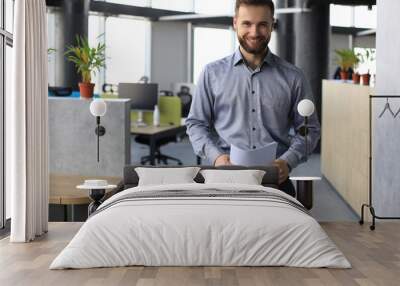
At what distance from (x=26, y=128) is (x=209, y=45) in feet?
47.4

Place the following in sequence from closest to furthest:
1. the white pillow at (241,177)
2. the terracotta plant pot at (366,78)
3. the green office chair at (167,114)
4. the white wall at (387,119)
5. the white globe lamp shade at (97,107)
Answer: the white pillow at (241,177)
the white globe lamp shade at (97,107)
the white wall at (387,119)
the terracotta plant pot at (366,78)
the green office chair at (167,114)

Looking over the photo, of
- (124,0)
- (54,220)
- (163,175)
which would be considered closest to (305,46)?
(124,0)

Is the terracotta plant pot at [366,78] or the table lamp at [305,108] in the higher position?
the terracotta plant pot at [366,78]

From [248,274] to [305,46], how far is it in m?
11.6

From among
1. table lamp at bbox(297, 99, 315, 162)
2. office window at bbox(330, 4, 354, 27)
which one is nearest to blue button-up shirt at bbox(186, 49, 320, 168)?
table lamp at bbox(297, 99, 315, 162)

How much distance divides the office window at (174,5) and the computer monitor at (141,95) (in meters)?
6.16

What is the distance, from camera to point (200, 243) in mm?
4793

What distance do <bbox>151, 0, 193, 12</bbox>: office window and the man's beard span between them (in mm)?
13394

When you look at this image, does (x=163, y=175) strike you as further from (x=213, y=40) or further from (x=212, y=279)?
(x=213, y=40)

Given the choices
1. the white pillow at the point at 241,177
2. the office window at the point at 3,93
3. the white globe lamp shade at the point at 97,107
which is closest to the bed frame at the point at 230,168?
the white pillow at the point at 241,177

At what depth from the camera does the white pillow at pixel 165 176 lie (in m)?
6.02

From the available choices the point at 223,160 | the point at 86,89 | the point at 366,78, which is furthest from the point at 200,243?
the point at 366,78

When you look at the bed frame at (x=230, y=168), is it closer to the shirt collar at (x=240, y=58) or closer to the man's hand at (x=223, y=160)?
the man's hand at (x=223, y=160)

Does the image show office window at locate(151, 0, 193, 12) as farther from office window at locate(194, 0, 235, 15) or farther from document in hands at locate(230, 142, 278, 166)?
document in hands at locate(230, 142, 278, 166)
